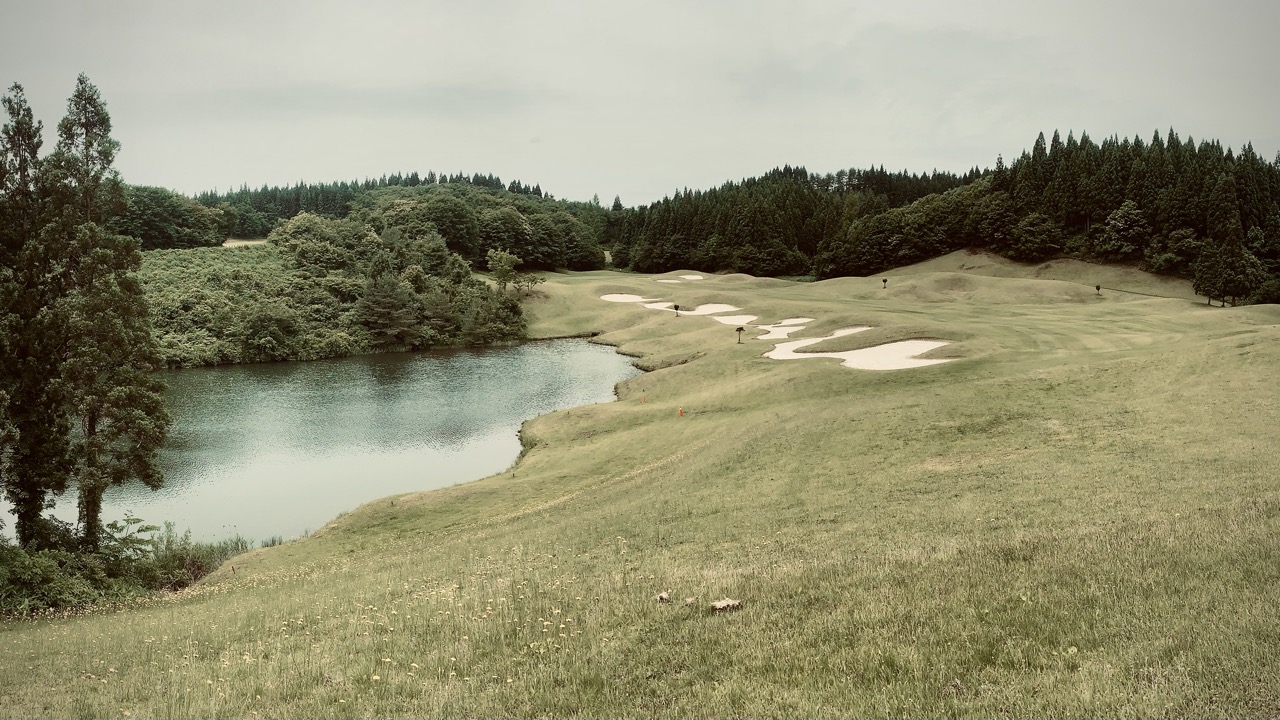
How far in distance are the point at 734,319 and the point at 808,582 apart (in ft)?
209

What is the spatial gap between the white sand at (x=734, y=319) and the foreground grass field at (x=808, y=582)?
38.3m

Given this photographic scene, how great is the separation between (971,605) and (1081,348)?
39337mm

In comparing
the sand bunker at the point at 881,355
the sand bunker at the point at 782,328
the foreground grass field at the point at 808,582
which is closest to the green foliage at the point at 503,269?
the sand bunker at the point at 782,328

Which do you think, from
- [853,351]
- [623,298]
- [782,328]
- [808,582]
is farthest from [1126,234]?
[808,582]

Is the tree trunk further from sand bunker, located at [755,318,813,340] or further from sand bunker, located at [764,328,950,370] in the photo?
sand bunker, located at [755,318,813,340]

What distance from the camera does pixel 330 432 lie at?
4375cm

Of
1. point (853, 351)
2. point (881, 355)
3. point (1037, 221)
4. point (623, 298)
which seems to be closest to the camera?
point (881, 355)

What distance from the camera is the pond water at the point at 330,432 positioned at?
31.9 meters

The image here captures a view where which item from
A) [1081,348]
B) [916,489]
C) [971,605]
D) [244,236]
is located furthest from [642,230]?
[971,605]

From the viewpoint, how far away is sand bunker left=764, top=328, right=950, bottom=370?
39.9m

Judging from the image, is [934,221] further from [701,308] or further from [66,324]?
[66,324]

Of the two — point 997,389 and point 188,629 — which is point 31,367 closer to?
point 188,629

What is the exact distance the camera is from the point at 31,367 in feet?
70.5

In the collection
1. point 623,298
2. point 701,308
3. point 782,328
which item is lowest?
point 782,328
